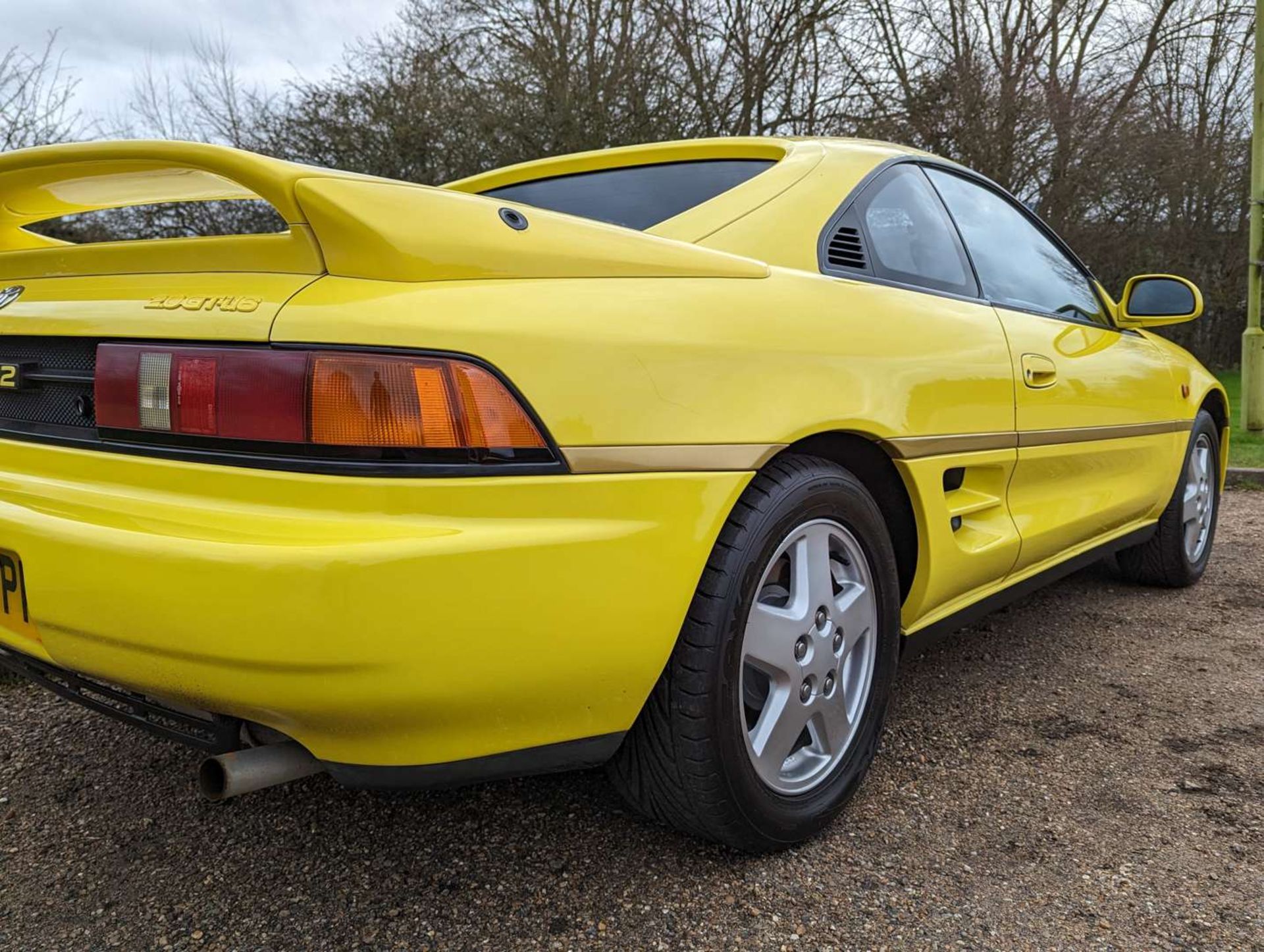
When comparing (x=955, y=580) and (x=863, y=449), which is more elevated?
(x=863, y=449)

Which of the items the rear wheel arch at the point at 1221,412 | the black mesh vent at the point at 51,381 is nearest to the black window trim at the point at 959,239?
the rear wheel arch at the point at 1221,412

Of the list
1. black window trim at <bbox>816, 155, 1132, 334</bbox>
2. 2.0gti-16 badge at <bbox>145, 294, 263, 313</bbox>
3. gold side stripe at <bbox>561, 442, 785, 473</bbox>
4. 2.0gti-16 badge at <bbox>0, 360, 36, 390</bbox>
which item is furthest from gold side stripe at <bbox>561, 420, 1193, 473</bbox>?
2.0gti-16 badge at <bbox>0, 360, 36, 390</bbox>

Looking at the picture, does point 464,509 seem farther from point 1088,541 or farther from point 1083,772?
point 1088,541

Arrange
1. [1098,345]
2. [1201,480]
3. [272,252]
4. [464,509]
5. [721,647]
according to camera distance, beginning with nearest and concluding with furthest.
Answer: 1. [464,509]
2. [272,252]
3. [721,647]
4. [1098,345]
5. [1201,480]

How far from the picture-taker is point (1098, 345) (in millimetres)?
2959

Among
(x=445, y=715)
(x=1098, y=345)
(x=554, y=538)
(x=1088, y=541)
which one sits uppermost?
(x=1098, y=345)

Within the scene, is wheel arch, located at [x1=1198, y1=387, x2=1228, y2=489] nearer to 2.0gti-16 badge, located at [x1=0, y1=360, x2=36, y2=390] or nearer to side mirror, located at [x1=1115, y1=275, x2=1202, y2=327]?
side mirror, located at [x1=1115, y1=275, x2=1202, y2=327]

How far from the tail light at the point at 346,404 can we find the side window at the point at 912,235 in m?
1.13

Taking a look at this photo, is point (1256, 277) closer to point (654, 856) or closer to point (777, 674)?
point (777, 674)

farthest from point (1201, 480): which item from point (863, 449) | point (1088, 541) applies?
point (863, 449)

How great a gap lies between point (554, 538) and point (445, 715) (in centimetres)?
29

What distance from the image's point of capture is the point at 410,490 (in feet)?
4.16

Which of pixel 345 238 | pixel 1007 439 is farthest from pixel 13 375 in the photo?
pixel 1007 439

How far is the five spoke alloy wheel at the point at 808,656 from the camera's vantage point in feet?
5.64
